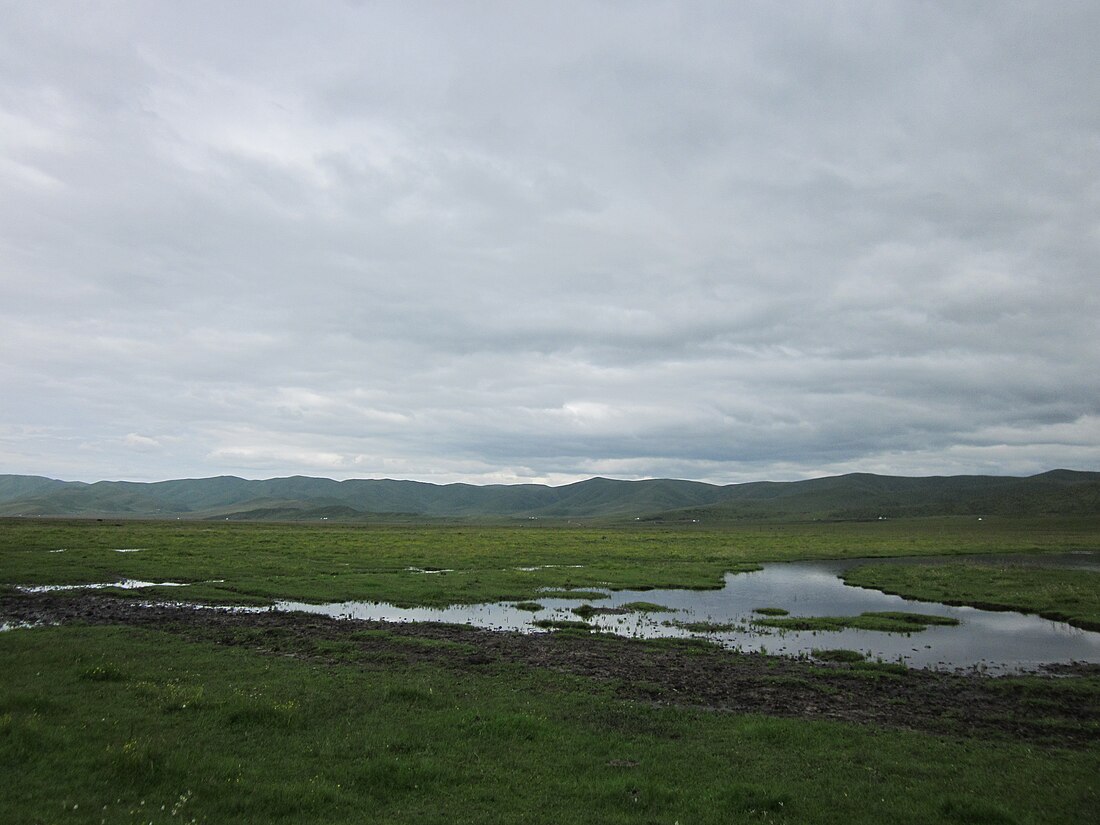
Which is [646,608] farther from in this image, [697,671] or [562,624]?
[697,671]

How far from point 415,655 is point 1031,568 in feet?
220

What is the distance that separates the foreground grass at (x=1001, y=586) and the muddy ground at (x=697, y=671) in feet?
62.5

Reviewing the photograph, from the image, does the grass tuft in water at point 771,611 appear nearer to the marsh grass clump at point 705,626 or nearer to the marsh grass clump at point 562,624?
the marsh grass clump at point 705,626

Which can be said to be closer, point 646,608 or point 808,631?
point 808,631

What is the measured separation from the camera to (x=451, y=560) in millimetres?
66500

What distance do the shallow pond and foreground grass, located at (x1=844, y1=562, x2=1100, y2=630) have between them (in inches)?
70.0

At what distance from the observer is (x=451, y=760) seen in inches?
553

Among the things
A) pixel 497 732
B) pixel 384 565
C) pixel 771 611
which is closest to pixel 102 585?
pixel 384 565

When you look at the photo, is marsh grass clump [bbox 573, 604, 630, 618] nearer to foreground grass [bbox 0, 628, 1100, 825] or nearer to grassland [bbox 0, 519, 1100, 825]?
grassland [bbox 0, 519, 1100, 825]

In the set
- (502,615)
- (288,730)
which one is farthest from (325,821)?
(502,615)

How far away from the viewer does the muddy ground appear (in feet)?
62.6

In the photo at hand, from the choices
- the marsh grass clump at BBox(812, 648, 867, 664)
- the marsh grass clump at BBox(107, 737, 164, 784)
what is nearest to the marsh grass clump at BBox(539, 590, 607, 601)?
the marsh grass clump at BBox(812, 648, 867, 664)

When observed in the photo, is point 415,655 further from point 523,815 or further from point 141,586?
point 141,586

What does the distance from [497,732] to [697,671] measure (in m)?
10.9
